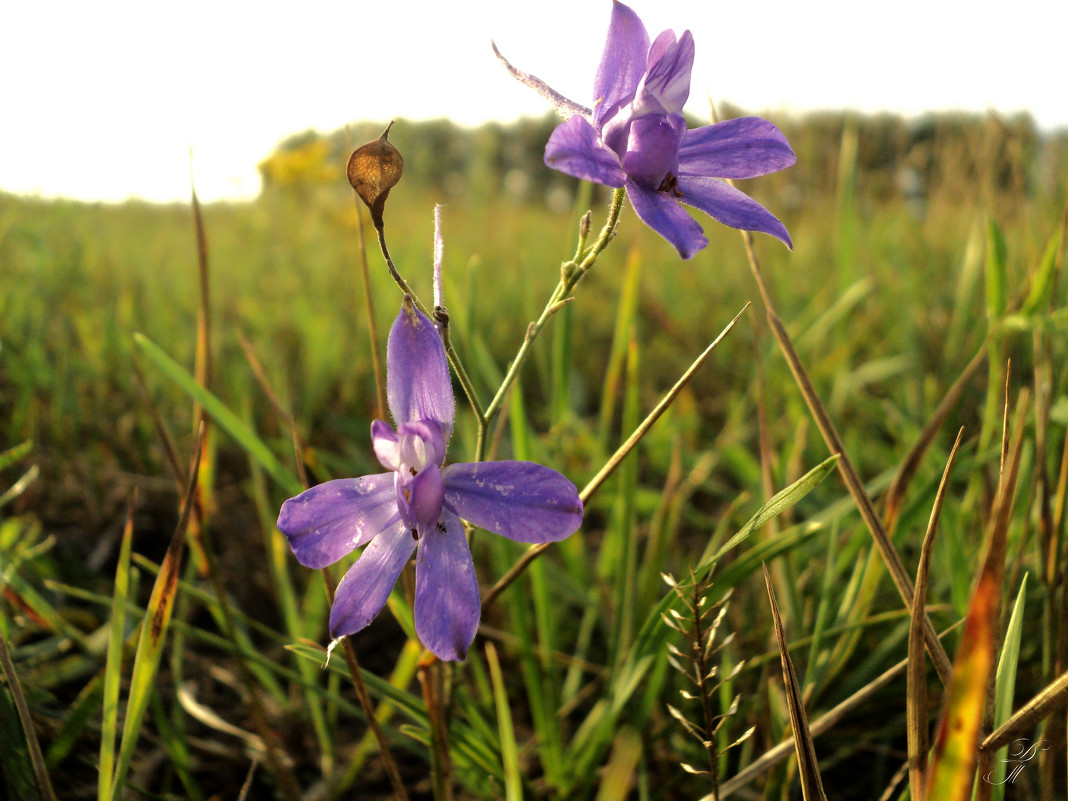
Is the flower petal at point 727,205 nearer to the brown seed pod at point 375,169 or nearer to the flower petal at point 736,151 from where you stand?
the flower petal at point 736,151

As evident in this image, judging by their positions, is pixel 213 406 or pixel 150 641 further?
pixel 213 406

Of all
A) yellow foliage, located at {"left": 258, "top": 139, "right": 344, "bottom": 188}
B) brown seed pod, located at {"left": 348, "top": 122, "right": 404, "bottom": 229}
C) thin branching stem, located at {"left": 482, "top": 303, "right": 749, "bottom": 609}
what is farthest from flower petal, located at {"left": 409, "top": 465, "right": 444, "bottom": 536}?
yellow foliage, located at {"left": 258, "top": 139, "right": 344, "bottom": 188}

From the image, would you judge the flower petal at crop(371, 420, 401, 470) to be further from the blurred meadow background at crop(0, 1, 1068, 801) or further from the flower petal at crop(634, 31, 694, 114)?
the flower petal at crop(634, 31, 694, 114)

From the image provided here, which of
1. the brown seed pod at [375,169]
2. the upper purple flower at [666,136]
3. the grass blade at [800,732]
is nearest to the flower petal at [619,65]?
the upper purple flower at [666,136]

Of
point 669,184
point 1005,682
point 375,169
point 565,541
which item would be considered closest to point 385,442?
point 375,169

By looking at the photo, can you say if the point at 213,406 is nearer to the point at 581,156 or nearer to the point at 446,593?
the point at 446,593

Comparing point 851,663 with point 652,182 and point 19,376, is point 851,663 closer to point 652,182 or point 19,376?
point 652,182

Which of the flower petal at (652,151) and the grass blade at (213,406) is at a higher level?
the flower petal at (652,151)

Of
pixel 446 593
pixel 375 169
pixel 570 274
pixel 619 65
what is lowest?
pixel 446 593
